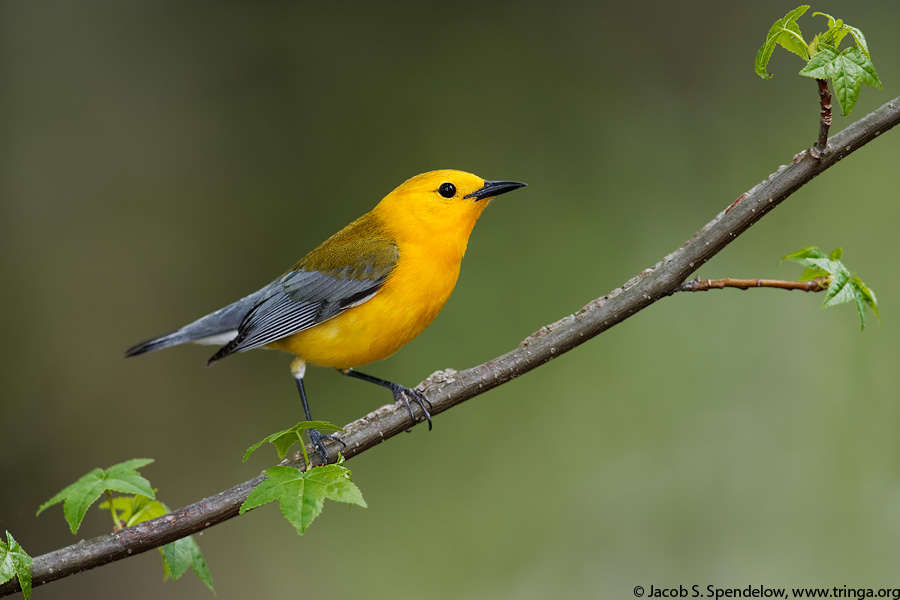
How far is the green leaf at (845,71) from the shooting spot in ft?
5.92

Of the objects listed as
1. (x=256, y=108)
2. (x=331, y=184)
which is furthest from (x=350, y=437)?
(x=256, y=108)

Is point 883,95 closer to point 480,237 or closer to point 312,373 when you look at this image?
point 480,237

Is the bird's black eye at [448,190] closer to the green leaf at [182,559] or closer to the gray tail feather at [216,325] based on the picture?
the gray tail feather at [216,325]

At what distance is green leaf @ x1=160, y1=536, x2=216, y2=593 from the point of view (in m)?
2.50

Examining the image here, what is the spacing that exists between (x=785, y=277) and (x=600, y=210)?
1272mm

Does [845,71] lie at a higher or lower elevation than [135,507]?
higher

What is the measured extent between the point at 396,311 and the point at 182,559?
1.17 meters

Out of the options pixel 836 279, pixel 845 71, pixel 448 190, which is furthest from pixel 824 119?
pixel 448 190

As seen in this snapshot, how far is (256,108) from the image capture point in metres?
5.47

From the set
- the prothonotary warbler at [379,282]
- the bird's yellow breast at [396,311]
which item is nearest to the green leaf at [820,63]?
the prothonotary warbler at [379,282]

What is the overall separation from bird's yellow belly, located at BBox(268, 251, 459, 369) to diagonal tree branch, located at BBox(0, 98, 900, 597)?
2.19 ft

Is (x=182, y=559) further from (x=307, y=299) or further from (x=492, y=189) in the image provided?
(x=492, y=189)

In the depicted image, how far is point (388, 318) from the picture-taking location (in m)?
3.09

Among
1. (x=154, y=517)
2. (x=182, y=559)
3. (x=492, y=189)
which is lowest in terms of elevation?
(x=182, y=559)
